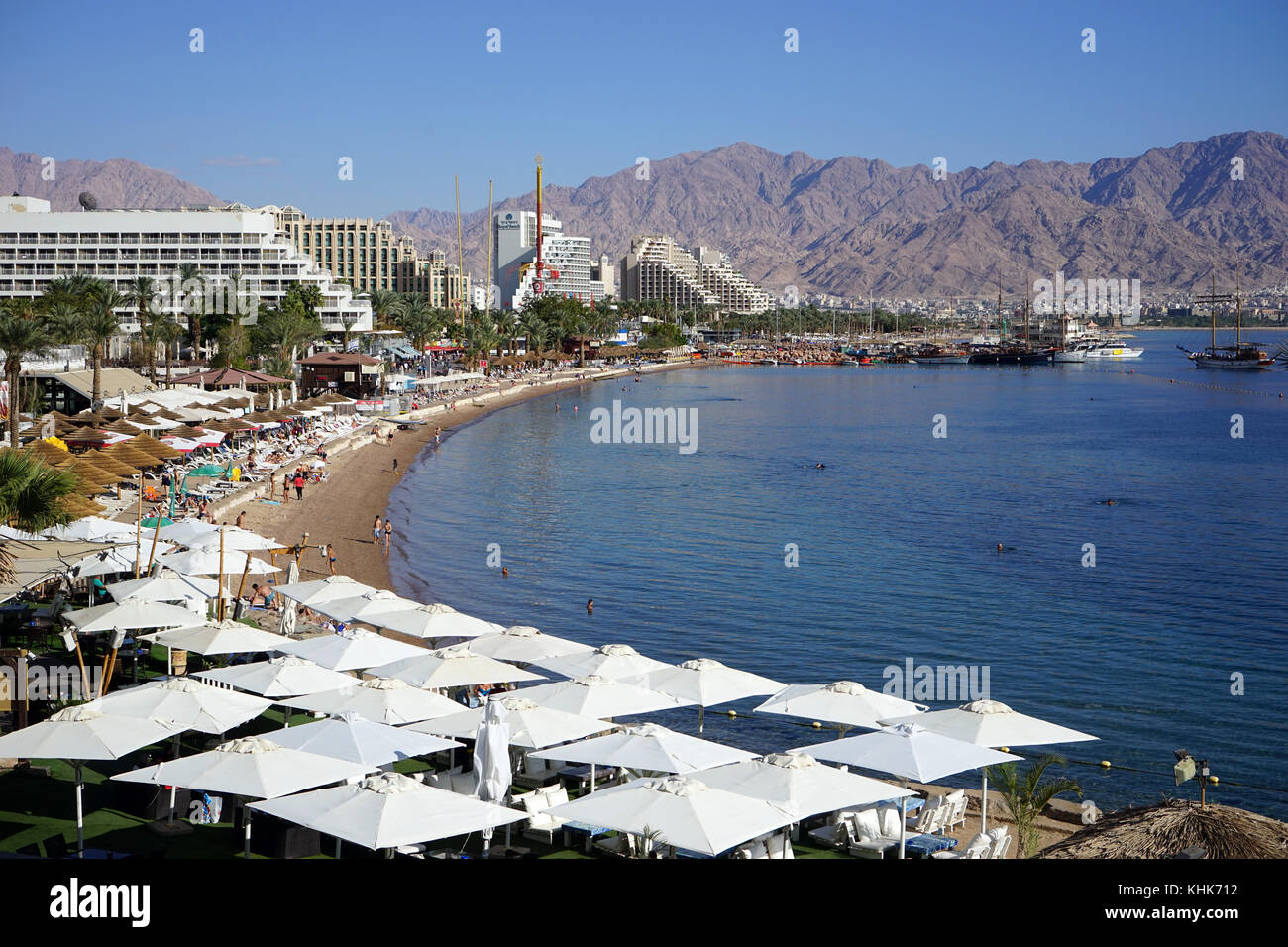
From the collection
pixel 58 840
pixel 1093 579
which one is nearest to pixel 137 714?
pixel 58 840

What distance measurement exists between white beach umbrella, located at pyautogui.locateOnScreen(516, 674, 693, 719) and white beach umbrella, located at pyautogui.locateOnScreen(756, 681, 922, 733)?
1.51 meters

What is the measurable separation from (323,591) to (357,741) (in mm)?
9687

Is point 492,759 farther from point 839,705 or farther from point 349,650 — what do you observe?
point 349,650

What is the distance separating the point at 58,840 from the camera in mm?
11578

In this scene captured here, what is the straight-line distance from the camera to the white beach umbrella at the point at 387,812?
34.4ft

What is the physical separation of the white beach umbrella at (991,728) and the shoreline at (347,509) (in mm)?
19886

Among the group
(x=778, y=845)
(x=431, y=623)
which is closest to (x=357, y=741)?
(x=778, y=845)

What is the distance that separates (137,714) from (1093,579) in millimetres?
30273

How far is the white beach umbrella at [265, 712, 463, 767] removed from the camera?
519 inches

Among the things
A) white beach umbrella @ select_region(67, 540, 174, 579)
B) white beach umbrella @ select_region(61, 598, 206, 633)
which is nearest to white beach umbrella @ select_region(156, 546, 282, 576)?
white beach umbrella @ select_region(67, 540, 174, 579)

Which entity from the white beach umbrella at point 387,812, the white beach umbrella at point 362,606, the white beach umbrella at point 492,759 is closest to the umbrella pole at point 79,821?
the white beach umbrella at point 387,812

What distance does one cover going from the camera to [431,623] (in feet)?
68.7

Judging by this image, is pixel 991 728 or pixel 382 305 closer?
pixel 991 728
